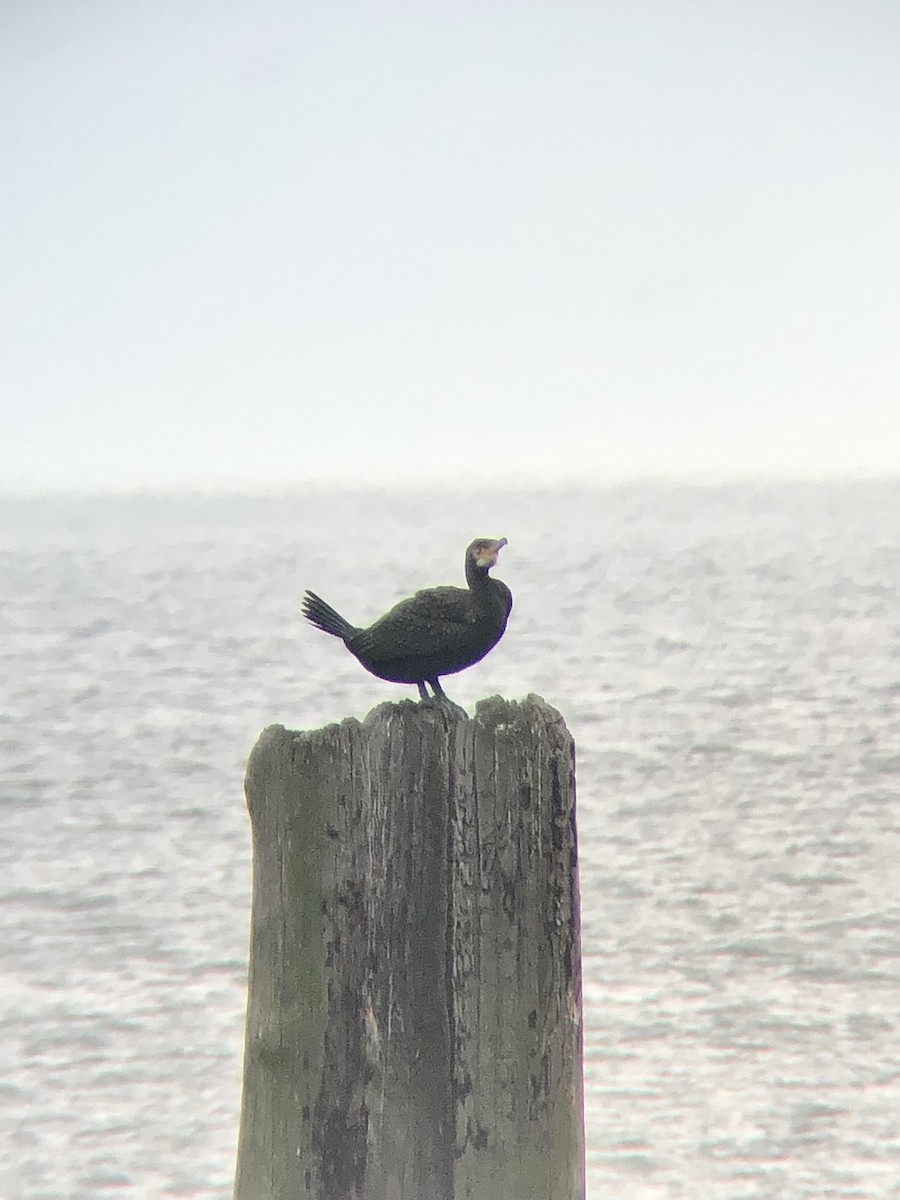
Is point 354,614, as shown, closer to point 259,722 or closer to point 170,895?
point 259,722

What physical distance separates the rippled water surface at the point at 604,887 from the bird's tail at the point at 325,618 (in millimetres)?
4151

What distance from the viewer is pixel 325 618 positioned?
11.3ft

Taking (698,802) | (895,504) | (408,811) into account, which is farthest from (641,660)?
(895,504)

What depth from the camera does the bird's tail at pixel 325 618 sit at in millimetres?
3402

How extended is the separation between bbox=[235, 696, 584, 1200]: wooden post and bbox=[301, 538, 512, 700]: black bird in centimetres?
47

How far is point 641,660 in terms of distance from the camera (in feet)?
89.5

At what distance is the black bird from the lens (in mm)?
3227

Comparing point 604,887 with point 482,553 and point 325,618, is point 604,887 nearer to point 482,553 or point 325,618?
point 325,618

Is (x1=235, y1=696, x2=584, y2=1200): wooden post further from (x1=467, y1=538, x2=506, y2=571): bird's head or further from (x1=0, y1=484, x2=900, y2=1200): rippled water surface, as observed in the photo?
(x1=0, y1=484, x2=900, y2=1200): rippled water surface

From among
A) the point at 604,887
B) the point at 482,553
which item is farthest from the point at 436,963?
the point at 604,887

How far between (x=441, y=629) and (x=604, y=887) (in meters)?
8.26

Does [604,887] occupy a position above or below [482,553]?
below

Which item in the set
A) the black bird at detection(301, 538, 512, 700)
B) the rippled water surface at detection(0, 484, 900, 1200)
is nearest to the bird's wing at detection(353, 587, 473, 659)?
the black bird at detection(301, 538, 512, 700)

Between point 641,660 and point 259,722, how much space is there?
376 inches
